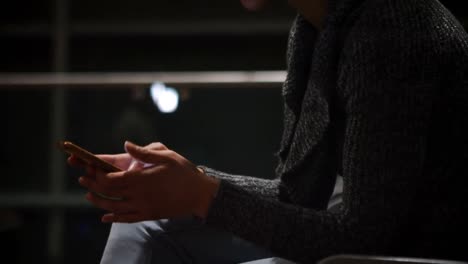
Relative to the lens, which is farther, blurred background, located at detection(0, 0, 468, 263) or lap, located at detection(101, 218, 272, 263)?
blurred background, located at detection(0, 0, 468, 263)

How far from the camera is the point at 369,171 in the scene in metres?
0.88

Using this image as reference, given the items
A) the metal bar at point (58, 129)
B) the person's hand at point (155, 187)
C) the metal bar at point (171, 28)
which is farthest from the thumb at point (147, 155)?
the metal bar at point (171, 28)

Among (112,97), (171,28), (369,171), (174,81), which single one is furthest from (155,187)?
(171,28)

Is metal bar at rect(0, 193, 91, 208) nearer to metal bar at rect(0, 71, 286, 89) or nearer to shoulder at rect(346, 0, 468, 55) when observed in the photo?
metal bar at rect(0, 71, 286, 89)

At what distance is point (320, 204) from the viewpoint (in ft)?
3.68

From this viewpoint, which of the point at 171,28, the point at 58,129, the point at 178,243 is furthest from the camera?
the point at 171,28

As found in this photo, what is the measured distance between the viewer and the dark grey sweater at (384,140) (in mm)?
886

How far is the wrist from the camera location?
0.90m

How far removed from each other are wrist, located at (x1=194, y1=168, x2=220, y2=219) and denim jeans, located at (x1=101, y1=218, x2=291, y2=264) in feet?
1.02

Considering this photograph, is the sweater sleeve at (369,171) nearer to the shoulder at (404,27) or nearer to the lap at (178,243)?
the shoulder at (404,27)

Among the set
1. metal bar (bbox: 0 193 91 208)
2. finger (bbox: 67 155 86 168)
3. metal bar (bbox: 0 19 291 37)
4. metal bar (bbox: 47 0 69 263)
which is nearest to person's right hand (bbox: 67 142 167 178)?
finger (bbox: 67 155 86 168)

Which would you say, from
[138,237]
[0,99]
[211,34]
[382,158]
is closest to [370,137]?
[382,158]

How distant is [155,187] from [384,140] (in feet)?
0.89

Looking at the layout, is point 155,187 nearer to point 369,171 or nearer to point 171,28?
point 369,171
